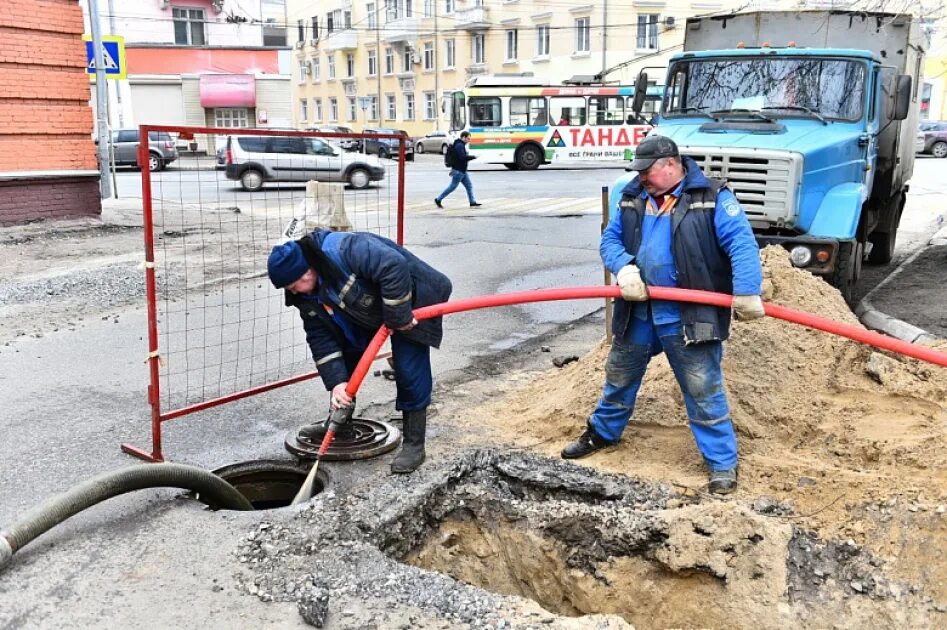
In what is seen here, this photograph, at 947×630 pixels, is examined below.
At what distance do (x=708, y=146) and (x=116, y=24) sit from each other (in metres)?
46.4

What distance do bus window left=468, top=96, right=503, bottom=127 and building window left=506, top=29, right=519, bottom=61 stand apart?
1794 cm

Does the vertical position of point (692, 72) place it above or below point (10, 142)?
above

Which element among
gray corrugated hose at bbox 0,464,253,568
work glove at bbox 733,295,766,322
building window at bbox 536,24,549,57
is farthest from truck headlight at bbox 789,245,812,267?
building window at bbox 536,24,549,57

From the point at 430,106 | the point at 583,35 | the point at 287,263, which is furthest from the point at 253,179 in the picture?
the point at 430,106

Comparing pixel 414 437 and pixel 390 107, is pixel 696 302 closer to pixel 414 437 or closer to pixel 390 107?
pixel 414 437

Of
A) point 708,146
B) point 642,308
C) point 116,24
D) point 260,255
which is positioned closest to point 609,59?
point 116,24

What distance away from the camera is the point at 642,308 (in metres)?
4.36

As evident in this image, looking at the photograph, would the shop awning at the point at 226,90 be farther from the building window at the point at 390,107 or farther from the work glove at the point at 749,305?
the work glove at the point at 749,305

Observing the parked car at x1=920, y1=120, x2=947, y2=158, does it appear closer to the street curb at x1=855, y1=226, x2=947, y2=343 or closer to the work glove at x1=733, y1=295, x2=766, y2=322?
the street curb at x1=855, y1=226, x2=947, y2=343

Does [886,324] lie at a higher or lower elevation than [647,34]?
lower

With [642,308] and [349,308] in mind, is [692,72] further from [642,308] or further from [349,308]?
[349,308]

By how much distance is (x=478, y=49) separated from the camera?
47625 mm

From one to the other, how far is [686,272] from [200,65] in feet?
157

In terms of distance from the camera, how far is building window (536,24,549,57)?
145ft
